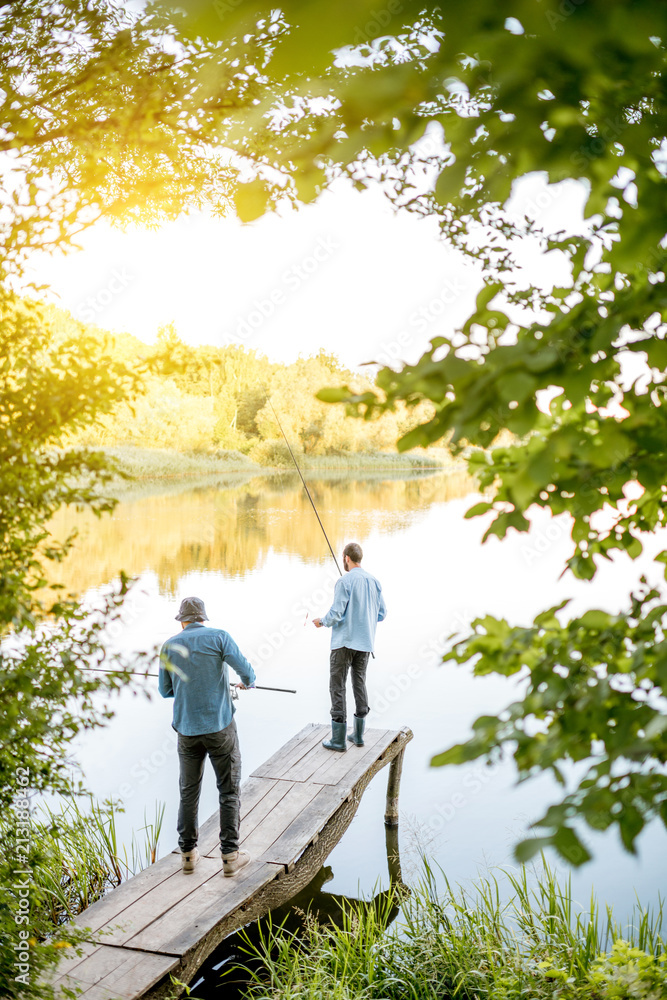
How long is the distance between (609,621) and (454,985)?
2883 millimetres

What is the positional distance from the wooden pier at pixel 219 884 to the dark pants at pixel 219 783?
0.18 m

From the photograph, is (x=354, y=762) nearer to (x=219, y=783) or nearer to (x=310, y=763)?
(x=310, y=763)

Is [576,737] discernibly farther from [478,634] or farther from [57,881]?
[57,881]

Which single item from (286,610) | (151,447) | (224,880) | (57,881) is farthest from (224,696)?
(151,447)

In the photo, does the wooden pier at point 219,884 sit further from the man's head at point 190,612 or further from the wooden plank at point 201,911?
the man's head at point 190,612

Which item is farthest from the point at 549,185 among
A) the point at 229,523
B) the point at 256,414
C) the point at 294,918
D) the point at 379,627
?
the point at 256,414

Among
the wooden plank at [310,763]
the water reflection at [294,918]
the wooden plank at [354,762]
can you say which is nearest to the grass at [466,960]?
the water reflection at [294,918]

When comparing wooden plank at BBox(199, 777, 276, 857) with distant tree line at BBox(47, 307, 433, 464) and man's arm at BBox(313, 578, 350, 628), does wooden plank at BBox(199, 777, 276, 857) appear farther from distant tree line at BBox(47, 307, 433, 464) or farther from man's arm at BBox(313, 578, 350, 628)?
distant tree line at BBox(47, 307, 433, 464)

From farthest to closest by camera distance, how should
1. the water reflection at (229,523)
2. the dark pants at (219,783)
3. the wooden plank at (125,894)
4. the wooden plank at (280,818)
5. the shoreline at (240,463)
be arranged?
the shoreline at (240,463), the water reflection at (229,523), the wooden plank at (280,818), the dark pants at (219,783), the wooden plank at (125,894)

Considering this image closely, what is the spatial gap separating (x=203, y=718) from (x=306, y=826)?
46.9 inches

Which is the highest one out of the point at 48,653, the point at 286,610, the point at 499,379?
the point at 499,379

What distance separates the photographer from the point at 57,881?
455cm

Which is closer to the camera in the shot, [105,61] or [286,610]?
[105,61]

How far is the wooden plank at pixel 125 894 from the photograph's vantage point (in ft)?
12.0
